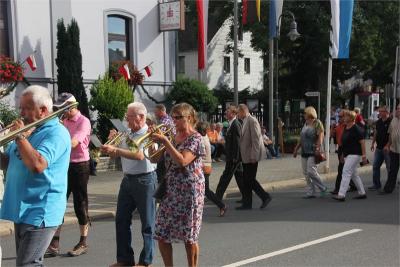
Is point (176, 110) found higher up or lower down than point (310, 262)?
higher up

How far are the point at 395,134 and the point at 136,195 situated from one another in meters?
7.19

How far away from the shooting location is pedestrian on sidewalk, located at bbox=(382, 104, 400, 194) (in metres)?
10.7

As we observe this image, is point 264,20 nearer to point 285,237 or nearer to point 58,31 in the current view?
point 58,31

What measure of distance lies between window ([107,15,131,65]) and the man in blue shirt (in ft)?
45.4

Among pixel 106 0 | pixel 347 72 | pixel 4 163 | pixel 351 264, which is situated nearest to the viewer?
pixel 4 163

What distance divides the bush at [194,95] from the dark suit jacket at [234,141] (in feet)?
29.2

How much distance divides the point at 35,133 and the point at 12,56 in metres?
12.2

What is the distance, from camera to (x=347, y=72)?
34781mm

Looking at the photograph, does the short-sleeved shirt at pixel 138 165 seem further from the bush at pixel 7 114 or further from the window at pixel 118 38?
the window at pixel 118 38

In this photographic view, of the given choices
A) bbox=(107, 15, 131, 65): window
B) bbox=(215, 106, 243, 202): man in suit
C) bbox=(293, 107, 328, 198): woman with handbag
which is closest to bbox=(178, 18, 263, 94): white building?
bbox=(107, 15, 131, 65): window

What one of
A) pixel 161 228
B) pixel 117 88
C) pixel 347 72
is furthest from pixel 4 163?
pixel 347 72

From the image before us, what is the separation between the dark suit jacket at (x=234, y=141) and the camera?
29.2 ft

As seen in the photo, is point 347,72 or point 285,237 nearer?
point 285,237

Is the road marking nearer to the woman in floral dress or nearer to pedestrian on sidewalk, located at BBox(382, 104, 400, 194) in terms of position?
the woman in floral dress
